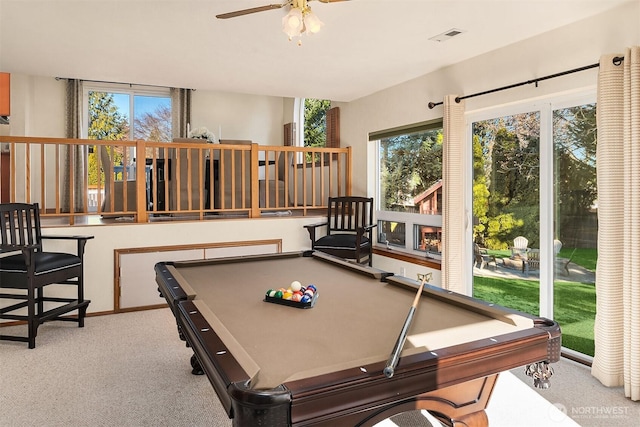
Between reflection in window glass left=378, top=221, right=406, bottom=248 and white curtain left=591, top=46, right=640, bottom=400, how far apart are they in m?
2.60

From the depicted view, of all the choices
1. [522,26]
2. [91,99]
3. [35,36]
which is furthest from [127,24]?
[91,99]

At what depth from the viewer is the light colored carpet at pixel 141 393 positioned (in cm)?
232

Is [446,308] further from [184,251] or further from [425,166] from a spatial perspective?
[184,251]

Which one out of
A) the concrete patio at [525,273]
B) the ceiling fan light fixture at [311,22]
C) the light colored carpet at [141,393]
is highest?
the ceiling fan light fixture at [311,22]

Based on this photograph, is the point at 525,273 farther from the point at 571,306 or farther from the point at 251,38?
the point at 251,38

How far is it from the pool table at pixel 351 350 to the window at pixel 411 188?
2539 mm

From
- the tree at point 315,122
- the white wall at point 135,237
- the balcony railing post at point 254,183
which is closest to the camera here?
the white wall at point 135,237

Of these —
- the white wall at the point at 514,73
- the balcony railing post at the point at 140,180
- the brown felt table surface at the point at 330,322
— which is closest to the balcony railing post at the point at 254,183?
the balcony railing post at the point at 140,180

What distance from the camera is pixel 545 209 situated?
3.39m

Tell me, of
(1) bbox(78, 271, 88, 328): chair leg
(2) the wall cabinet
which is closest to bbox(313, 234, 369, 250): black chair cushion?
(1) bbox(78, 271, 88, 328): chair leg

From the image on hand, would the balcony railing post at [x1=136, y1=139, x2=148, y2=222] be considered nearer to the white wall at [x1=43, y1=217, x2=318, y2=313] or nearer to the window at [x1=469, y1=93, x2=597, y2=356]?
the white wall at [x1=43, y1=217, x2=318, y2=313]

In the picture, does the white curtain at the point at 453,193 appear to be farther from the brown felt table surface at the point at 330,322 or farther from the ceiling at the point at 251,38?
the brown felt table surface at the point at 330,322

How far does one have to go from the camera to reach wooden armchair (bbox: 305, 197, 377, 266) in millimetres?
4773

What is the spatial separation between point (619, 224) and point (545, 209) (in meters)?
0.69
